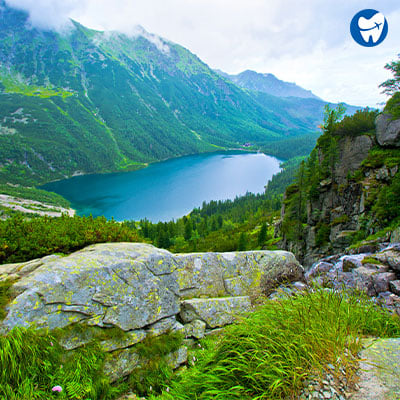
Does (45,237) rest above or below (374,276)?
above

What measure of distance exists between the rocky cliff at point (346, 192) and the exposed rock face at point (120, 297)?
43.7 feet

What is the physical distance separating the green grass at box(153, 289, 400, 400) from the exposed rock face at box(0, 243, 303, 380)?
2156 mm

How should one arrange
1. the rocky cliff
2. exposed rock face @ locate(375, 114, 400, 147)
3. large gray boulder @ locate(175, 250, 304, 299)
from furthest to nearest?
exposed rock face @ locate(375, 114, 400, 147) < the rocky cliff < large gray boulder @ locate(175, 250, 304, 299)

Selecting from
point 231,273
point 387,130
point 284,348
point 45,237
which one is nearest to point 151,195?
point 387,130

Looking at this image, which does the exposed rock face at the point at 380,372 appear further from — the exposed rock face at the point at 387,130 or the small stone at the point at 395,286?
the exposed rock face at the point at 387,130

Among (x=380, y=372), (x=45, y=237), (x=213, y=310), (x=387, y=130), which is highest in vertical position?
(x=387, y=130)

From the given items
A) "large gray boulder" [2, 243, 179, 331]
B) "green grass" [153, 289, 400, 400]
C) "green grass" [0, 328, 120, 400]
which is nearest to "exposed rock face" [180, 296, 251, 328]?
"large gray boulder" [2, 243, 179, 331]

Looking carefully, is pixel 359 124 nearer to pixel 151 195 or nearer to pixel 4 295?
pixel 4 295

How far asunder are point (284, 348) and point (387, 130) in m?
30.7

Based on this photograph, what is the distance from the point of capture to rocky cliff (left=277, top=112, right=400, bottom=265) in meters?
22.0

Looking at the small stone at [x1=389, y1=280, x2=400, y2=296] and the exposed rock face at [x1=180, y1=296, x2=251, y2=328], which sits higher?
the small stone at [x1=389, y1=280, x2=400, y2=296]

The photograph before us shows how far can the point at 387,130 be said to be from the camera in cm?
2522

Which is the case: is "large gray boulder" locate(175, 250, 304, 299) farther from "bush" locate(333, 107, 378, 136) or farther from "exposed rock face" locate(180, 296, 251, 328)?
"bush" locate(333, 107, 378, 136)

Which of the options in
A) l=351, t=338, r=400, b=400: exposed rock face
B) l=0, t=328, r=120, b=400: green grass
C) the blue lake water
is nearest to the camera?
l=351, t=338, r=400, b=400: exposed rock face
